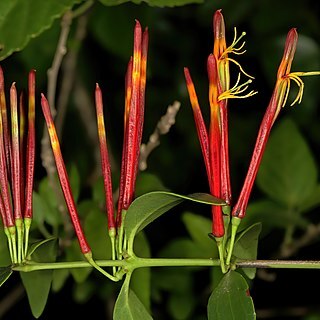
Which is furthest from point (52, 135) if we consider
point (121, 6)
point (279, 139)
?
point (121, 6)

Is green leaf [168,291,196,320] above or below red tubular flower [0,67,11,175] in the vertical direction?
below

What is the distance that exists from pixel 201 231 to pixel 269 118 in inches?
15.6

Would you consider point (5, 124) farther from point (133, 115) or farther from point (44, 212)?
point (44, 212)

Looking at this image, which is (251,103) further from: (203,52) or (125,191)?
(125,191)

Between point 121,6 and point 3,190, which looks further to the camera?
point 121,6

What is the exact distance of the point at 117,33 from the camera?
3.95 ft

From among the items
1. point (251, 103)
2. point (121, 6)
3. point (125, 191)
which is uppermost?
point (121, 6)

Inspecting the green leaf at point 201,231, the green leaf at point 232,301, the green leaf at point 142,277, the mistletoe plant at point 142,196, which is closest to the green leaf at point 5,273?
the mistletoe plant at point 142,196

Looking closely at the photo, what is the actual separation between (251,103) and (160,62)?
161 millimetres

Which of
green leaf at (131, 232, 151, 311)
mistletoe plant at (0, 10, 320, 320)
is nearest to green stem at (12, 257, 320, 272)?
mistletoe plant at (0, 10, 320, 320)

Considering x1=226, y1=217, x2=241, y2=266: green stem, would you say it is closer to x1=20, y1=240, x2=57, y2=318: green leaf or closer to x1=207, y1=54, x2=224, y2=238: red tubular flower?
x1=207, y1=54, x2=224, y2=238: red tubular flower

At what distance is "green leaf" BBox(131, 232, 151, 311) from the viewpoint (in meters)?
0.84

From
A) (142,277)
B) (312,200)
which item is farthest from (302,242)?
(142,277)

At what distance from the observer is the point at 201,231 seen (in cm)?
100
